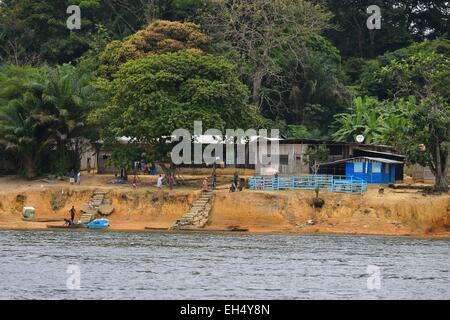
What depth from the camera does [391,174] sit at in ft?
238

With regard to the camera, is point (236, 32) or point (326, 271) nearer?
point (326, 271)

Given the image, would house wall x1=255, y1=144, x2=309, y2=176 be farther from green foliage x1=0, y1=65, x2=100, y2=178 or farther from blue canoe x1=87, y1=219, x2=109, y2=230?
blue canoe x1=87, y1=219, x2=109, y2=230

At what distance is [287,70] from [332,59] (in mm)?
5593

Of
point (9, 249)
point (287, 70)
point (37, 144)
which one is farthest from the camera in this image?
point (287, 70)

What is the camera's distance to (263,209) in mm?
65500

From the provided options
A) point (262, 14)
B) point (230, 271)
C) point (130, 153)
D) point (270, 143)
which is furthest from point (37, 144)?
point (230, 271)

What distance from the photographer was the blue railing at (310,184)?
66.9 m

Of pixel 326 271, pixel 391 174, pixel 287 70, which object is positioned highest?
pixel 287 70

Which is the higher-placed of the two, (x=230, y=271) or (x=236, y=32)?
(x=236, y=32)

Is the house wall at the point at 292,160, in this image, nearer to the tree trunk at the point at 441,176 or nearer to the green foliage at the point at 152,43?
the tree trunk at the point at 441,176

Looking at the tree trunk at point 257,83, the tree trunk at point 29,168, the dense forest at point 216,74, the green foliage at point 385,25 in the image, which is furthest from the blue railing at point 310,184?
the green foliage at point 385,25

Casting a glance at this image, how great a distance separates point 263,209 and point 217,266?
17581mm

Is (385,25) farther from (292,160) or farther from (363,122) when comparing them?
(292,160)

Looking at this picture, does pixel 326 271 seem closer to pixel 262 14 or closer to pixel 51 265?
pixel 51 265
